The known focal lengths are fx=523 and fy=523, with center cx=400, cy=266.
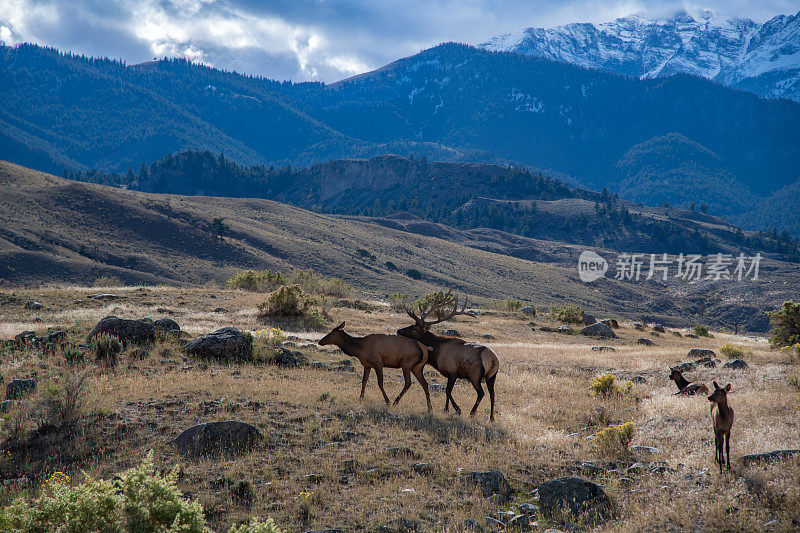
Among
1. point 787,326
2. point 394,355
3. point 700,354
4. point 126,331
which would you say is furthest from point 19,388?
point 787,326

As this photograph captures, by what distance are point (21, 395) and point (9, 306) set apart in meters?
18.0

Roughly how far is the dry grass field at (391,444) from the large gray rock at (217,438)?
233mm

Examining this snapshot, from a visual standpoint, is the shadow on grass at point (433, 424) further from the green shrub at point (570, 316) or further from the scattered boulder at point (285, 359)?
the green shrub at point (570, 316)

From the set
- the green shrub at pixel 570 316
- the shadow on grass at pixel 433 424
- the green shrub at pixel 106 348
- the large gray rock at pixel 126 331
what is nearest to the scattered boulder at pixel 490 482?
the shadow on grass at pixel 433 424

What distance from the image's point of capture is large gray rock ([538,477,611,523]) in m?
7.52

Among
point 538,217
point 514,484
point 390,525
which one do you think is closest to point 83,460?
point 390,525

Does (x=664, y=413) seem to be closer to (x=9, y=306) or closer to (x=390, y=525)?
(x=390, y=525)

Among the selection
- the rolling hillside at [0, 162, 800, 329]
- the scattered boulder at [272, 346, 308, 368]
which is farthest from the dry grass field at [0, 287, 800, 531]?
the rolling hillside at [0, 162, 800, 329]

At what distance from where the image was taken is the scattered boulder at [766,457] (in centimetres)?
830

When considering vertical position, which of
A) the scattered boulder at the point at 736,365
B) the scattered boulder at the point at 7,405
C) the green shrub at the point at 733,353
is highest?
the green shrub at the point at 733,353

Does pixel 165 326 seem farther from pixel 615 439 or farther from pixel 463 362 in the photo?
pixel 615 439

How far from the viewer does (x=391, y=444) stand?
9.74 m

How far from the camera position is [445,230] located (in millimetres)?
153125

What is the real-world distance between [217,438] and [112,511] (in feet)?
13.6
